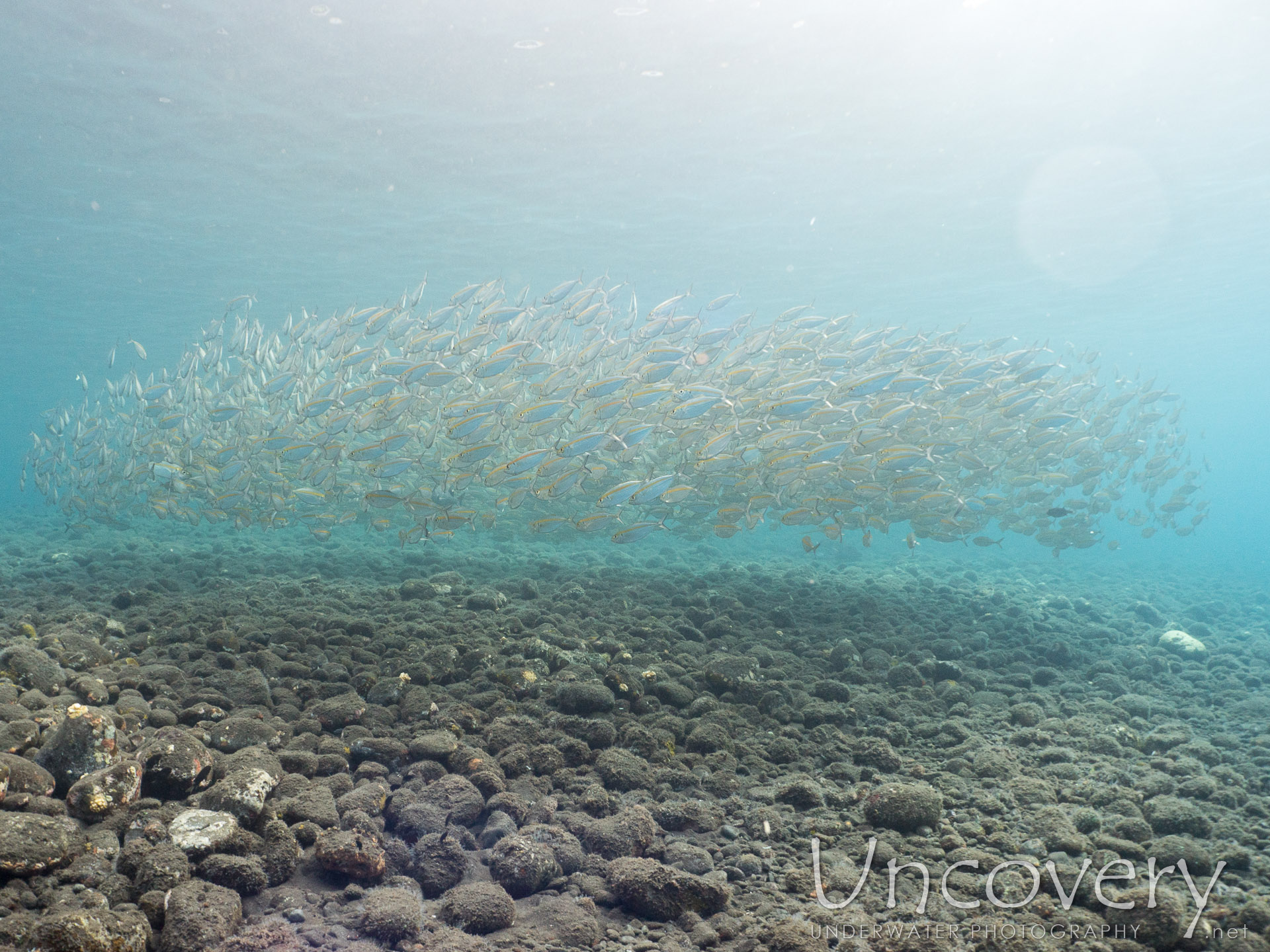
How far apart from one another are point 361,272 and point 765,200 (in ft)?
61.5

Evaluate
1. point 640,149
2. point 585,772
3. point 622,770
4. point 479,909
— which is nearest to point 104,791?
point 479,909

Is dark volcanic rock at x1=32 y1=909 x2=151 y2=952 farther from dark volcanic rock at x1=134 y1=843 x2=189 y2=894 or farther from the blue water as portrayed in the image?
the blue water

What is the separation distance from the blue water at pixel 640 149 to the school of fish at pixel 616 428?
24.6 feet

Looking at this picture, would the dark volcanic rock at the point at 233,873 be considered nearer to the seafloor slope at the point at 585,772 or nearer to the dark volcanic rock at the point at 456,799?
the seafloor slope at the point at 585,772

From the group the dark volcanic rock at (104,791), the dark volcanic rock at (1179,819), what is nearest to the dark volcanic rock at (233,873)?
the dark volcanic rock at (104,791)

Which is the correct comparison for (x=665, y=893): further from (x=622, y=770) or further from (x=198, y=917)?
(x=198, y=917)

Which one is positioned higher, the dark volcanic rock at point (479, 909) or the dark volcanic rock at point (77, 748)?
the dark volcanic rock at point (77, 748)

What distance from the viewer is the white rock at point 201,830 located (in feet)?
9.12

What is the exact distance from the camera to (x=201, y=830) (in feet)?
9.33

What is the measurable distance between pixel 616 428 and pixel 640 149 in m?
14.0

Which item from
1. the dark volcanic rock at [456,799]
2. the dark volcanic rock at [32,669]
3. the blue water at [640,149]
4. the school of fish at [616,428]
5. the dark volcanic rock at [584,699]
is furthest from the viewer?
the blue water at [640,149]

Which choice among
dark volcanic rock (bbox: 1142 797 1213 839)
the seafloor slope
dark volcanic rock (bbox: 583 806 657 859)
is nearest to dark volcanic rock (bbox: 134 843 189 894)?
the seafloor slope

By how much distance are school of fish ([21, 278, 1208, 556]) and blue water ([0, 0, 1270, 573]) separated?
295 inches

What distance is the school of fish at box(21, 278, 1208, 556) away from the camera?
25.3 ft
